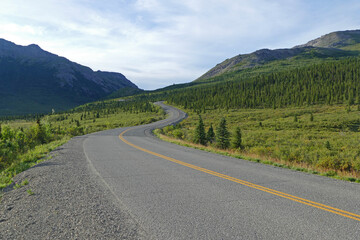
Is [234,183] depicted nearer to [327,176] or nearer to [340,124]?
[327,176]

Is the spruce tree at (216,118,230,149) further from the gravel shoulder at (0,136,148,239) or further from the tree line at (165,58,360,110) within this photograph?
the tree line at (165,58,360,110)

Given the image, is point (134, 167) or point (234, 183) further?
point (134, 167)

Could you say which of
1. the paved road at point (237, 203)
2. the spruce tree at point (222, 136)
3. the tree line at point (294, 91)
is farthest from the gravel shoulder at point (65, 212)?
the tree line at point (294, 91)

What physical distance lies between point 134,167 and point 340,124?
51.3m

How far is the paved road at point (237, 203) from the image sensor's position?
159 inches

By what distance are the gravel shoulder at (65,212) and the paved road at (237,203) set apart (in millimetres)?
342

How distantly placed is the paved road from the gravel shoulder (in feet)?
1.12

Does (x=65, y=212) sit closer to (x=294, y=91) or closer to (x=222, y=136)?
(x=222, y=136)

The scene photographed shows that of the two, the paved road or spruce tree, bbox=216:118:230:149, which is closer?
the paved road

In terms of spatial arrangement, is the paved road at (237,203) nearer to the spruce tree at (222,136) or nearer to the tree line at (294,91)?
the spruce tree at (222,136)

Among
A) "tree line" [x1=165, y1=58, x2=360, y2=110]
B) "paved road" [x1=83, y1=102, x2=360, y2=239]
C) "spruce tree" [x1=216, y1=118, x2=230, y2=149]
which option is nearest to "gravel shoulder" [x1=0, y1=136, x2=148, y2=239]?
"paved road" [x1=83, y1=102, x2=360, y2=239]

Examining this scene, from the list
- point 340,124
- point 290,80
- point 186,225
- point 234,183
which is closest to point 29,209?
point 186,225

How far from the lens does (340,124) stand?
150 ft

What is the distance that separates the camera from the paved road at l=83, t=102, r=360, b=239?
4031 millimetres
